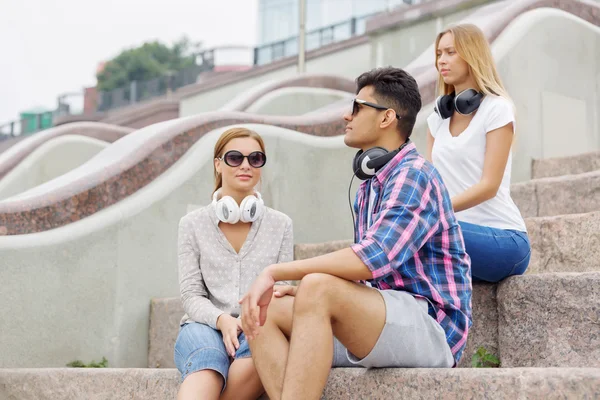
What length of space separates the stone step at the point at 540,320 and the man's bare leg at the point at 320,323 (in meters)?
1.01

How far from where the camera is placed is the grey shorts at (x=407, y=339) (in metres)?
2.97

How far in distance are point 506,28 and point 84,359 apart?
372 centimetres

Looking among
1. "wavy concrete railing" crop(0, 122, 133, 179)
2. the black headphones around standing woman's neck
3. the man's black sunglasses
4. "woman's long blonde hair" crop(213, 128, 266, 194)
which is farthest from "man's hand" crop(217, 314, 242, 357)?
"wavy concrete railing" crop(0, 122, 133, 179)

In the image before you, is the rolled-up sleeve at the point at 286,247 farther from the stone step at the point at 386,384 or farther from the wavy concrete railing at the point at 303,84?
the wavy concrete railing at the point at 303,84

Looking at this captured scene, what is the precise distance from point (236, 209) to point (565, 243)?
1.59 meters

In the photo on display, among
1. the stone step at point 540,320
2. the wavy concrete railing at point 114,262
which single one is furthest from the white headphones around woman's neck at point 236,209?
the wavy concrete railing at point 114,262

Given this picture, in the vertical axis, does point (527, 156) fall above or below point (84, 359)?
above

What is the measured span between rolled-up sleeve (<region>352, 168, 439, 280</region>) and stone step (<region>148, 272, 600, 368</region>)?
2.75 feet

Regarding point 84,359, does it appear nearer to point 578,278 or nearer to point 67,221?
point 67,221

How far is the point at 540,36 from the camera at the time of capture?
6.80 m

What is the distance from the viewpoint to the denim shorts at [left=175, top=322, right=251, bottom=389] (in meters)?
3.43

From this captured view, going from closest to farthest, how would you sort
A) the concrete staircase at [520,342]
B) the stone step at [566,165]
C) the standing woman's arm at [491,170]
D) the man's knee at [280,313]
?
the concrete staircase at [520,342] → the man's knee at [280,313] → the standing woman's arm at [491,170] → the stone step at [566,165]

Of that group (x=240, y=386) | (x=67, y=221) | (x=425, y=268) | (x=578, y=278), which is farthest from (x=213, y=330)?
(x=67, y=221)

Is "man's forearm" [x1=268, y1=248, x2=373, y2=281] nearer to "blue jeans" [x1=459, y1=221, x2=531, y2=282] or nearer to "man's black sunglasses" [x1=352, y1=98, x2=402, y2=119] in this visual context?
"man's black sunglasses" [x1=352, y1=98, x2=402, y2=119]
